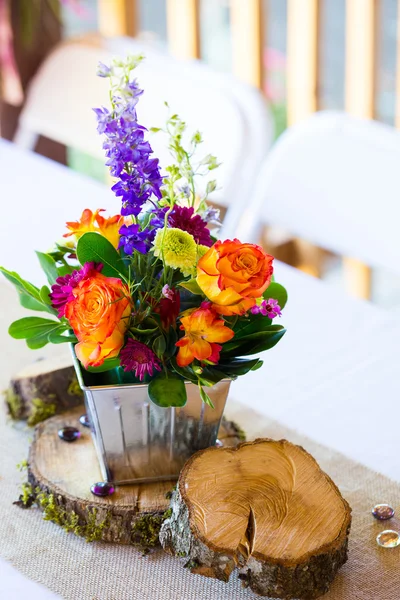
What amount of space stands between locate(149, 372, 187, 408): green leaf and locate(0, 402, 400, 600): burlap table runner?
6.4 inches

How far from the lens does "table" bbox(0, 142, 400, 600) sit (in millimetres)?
1022

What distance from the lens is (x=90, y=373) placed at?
85 cm

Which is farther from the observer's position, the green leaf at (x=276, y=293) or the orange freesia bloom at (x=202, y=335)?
the green leaf at (x=276, y=293)

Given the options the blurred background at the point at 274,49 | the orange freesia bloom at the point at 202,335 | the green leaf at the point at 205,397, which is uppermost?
the orange freesia bloom at the point at 202,335

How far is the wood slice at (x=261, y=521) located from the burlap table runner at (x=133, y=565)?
1.1 inches

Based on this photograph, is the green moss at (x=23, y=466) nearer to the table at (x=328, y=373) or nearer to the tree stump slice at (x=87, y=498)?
the tree stump slice at (x=87, y=498)

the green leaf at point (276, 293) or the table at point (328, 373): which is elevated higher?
the green leaf at point (276, 293)

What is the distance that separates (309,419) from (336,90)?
1690mm

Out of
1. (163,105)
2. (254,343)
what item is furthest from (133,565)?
(163,105)

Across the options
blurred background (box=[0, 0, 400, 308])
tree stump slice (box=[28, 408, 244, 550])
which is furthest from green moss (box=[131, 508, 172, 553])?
blurred background (box=[0, 0, 400, 308])

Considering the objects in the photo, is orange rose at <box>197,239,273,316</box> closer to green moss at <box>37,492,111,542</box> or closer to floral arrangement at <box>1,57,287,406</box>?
floral arrangement at <box>1,57,287,406</box>

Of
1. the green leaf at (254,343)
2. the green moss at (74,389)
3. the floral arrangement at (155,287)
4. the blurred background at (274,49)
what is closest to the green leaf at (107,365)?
the floral arrangement at (155,287)

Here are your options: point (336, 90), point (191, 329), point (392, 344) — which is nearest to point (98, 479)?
point (191, 329)

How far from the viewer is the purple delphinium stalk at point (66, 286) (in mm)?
763
